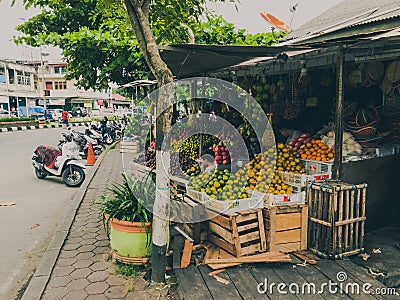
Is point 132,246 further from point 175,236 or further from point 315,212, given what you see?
point 315,212

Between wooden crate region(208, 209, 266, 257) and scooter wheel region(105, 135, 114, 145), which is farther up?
scooter wheel region(105, 135, 114, 145)

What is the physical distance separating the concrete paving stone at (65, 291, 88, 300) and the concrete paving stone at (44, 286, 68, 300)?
0.06 m

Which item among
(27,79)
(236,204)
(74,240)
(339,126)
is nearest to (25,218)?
(74,240)

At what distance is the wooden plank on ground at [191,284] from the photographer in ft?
9.98

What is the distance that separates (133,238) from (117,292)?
57 cm

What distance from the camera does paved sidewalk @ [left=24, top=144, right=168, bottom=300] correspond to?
3.35 m

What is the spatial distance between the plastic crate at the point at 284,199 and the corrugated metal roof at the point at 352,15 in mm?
3257

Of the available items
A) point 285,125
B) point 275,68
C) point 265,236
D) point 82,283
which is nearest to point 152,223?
point 82,283

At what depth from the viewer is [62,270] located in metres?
3.87

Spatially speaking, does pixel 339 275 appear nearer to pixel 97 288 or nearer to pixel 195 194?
pixel 195 194

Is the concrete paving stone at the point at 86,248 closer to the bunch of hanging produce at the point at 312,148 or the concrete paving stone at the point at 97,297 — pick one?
the concrete paving stone at the point at 97,297

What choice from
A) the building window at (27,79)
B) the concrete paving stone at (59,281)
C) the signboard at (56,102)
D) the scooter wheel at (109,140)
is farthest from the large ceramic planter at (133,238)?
the signboard at (56,102)

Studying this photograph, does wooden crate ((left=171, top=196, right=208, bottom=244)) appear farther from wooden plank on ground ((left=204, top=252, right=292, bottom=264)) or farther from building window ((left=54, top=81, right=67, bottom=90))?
building window ((left=54, top=81, right=67, bottom=90))

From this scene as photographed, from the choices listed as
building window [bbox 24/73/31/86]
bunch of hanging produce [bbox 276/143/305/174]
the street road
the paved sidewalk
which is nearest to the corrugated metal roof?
bunch of hanging produce [bbox 276/143/305/174]
